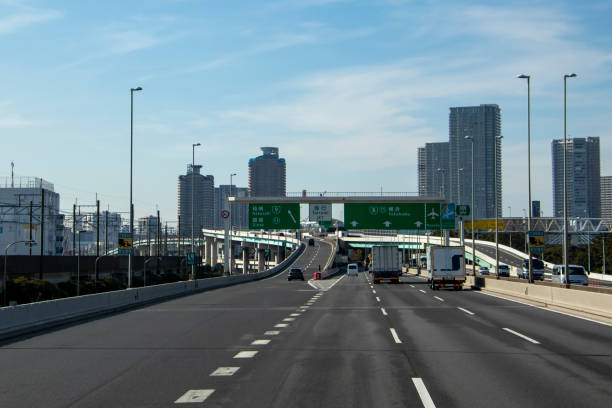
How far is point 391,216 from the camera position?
60938mm

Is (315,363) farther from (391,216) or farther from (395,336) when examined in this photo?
(391,216)

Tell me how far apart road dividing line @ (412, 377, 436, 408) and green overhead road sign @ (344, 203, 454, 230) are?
5032 cm

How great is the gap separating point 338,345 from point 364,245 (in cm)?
13242

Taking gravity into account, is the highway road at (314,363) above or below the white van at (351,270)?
above

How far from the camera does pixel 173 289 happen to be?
39.6 meters

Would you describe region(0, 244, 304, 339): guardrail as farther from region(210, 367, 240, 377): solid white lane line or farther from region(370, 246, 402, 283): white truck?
region(370, 246, 402, 283): white truck

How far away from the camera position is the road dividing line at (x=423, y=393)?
345 inches

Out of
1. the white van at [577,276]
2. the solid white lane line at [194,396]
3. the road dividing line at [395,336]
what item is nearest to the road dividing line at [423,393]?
the solid white lane line at [194,396]

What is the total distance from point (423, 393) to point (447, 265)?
3571 centimetres

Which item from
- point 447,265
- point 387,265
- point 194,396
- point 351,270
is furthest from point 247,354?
point 351,270

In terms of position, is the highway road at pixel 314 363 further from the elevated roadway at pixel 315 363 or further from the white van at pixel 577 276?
the white van at pixel 577 276

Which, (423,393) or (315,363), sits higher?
(423,393)

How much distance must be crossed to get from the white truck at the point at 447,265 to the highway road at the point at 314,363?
21.5m

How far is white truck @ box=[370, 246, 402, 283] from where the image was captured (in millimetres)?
58469
